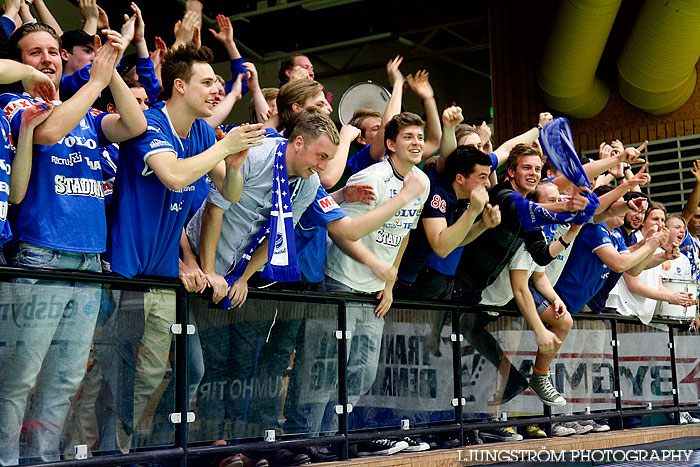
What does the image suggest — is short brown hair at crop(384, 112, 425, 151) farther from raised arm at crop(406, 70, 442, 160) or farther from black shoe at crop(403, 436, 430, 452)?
black shoe at crop(403, 436, 430, 452)

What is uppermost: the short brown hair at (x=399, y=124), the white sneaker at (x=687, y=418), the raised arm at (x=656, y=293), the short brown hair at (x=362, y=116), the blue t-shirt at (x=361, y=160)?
the short brown hair at (x=362, y=116)

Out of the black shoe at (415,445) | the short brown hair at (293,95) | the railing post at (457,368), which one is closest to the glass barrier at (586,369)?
the railing post at (457,368)

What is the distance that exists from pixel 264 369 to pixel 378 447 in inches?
35.4

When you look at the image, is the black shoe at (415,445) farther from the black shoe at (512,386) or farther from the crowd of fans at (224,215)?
the black shoe at (512,386)

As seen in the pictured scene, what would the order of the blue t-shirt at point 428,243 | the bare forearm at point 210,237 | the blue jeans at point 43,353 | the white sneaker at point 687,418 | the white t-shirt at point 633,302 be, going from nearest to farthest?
1. the blue jeans at point 43,353
2. the bare forearm at point 210,237
3. the blue t-shirt at point 428,243
4. the white t-shirt at point 633,302
5. the white sneaker at point 687,418

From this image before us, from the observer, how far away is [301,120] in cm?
385

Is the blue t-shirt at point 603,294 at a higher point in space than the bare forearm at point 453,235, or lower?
lower

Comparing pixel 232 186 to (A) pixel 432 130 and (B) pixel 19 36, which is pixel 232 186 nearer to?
(B) pixel 19 36

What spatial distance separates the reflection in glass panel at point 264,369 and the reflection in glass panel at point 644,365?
3175 mm

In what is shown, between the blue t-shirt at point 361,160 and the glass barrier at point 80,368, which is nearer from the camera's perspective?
the glass barrier at point 80,368

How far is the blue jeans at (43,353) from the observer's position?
286 centimetres

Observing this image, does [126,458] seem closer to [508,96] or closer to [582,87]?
[582,87]

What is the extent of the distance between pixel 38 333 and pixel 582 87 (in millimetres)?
9329

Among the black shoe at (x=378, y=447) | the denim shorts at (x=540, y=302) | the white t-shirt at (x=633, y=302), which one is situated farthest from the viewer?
the white t-shirt at (x=633, y=302)
